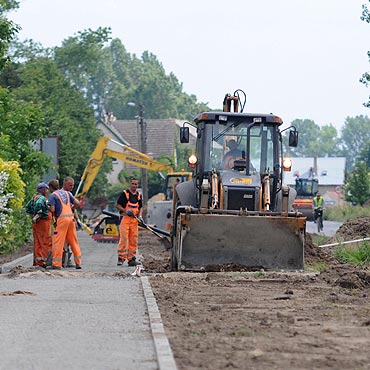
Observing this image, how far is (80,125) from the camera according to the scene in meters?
73.2

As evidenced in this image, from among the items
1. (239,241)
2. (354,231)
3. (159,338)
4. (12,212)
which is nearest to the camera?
(159,338)

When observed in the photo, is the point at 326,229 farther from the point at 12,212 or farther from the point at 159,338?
the point at 159,338

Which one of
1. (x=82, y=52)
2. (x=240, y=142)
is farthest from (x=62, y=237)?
(x=82, y=52)

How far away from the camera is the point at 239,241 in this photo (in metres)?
20.4

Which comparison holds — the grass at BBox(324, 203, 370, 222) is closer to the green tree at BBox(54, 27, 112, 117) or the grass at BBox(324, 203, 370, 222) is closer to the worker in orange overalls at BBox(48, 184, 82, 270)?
the green tree at BBox(54, 27, 112, 117)

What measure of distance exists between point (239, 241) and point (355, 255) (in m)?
4.62

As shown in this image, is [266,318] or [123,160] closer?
[266,318]

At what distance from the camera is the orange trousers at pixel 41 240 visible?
74.2 feet

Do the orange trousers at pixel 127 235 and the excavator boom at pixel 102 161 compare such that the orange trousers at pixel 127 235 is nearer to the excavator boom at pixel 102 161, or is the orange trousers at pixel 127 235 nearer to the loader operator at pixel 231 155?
the loader operator at pixel 231 155

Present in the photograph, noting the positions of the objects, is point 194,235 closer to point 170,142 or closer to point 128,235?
point 128,235

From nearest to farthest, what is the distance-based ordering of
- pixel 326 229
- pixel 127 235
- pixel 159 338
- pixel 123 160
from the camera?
pixel 159 338
pixel 127 235
pixel 123 160
pixel 326 229

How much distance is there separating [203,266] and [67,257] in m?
4.02

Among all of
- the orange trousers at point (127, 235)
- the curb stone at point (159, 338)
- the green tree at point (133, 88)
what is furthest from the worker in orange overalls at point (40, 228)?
the green tree at point (133, 88)

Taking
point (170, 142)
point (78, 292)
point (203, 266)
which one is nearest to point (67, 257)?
point (203, 266)
